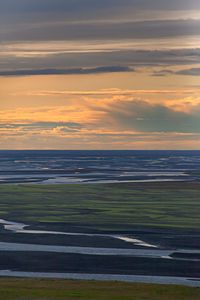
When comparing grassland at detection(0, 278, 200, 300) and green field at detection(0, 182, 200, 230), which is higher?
green field at detection(0, 182, 200, 230)

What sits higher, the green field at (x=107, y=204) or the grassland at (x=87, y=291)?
the green field at (x=107, y=204)

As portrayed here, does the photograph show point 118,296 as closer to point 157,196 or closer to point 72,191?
point 157,196

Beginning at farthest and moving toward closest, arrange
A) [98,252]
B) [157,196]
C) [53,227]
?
[157,196]
[53,227]
[98,252]

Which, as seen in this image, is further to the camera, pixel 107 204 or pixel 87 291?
pixel 107 204

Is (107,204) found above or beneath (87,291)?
above

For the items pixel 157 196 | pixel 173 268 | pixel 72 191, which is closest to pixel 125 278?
pixel 173 268
